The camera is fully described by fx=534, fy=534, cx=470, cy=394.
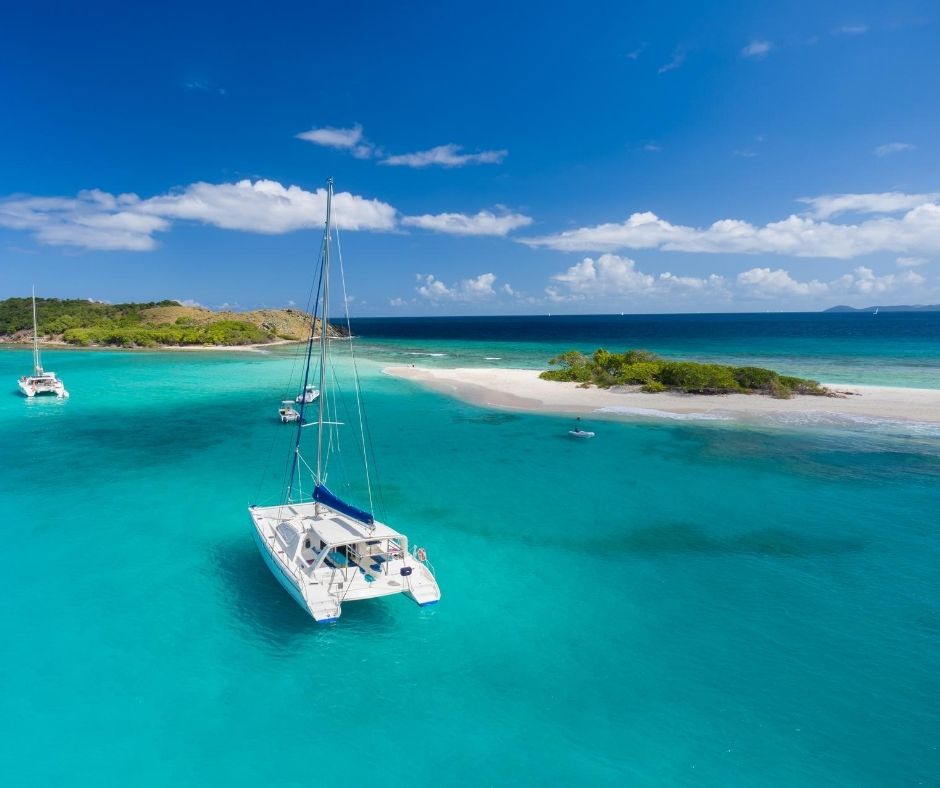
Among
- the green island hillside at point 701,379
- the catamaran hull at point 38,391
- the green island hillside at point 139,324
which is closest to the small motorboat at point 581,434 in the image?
the green island hillside at point 701,379

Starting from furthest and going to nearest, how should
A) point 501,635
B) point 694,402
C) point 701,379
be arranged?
point 701,379
point 694,402
point 501,635

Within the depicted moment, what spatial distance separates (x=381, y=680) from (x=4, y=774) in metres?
9.59

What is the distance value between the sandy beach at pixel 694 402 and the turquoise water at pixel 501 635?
18370mm

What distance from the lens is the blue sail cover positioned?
2061 cm

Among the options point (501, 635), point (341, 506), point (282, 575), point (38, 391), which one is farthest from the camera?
point (38, 391)

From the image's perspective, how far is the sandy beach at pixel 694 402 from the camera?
5509 centimetres

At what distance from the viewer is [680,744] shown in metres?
14.6

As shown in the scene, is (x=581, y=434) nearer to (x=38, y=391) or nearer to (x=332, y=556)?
(x=332, y=556)

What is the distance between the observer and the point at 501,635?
62.5 feet

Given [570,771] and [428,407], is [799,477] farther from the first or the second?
[428,407]

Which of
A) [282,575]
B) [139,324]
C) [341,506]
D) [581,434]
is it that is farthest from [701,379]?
[139,324]

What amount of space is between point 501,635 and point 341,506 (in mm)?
8158

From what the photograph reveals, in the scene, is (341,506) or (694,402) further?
(694,402)

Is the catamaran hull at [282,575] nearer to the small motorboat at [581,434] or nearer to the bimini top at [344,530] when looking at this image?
the bimini top at [344,530]
